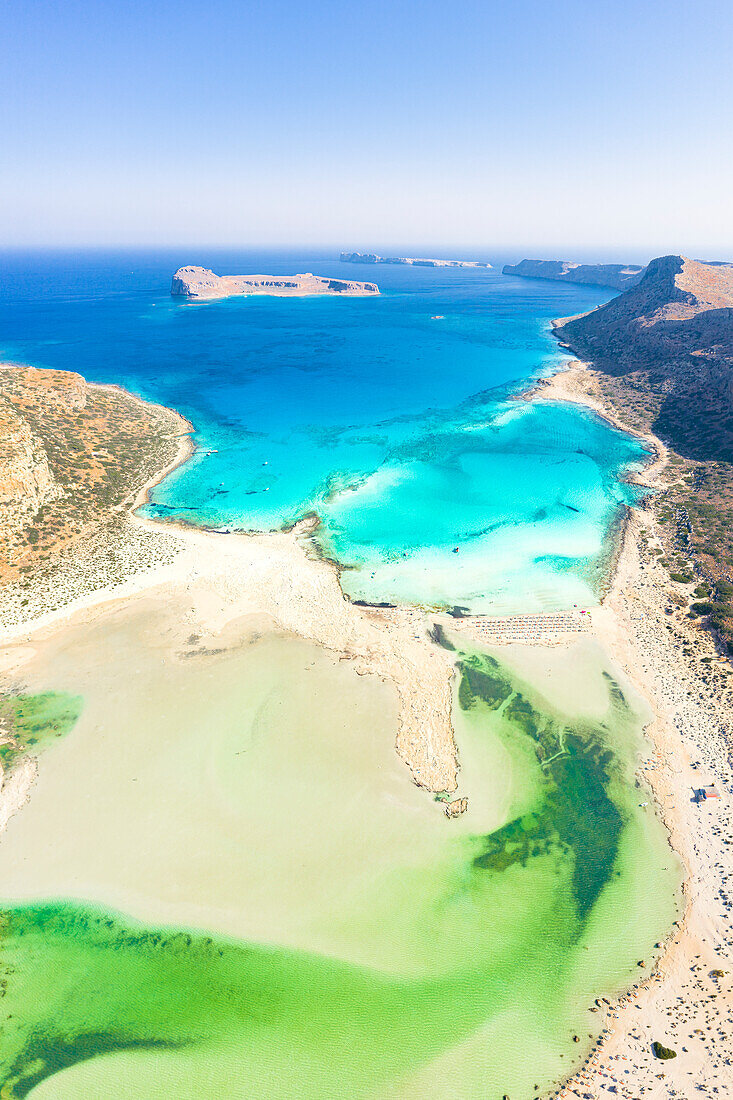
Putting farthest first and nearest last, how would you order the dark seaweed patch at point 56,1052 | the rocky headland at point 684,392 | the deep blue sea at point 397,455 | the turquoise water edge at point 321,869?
1. the deep blue sea at point 397,455
2. the rocky headland at point 684,392
3. the turquoise water edge at point 321,869
4. the dark seaweed patch at point 56,1052

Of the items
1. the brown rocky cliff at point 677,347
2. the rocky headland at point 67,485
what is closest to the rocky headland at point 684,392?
the brown rocky cliff at point 677,347

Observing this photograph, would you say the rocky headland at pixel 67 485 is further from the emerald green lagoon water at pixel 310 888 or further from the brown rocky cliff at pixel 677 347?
the brown rocky cliff at pixel 677 347

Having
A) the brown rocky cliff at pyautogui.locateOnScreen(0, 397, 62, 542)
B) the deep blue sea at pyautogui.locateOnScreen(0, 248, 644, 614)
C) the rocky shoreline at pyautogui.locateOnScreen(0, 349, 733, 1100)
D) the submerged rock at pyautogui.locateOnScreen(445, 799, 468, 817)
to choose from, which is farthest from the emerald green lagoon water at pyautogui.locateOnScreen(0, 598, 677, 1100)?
the brown rocky cliff at pyautogui.locateOnScreen(0, 397, 62, 542)

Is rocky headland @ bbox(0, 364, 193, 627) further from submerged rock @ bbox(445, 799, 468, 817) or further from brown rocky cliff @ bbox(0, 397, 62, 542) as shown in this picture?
submerged rock @ bbox(445, 799, 468, 817)

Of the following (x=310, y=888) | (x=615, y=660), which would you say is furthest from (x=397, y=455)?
(x=310, y=888)

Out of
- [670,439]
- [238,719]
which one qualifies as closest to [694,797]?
[238,719]

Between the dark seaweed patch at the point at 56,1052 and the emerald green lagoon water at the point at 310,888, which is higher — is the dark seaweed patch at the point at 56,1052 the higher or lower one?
the lower one

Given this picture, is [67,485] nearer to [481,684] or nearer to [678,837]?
[481,684]
